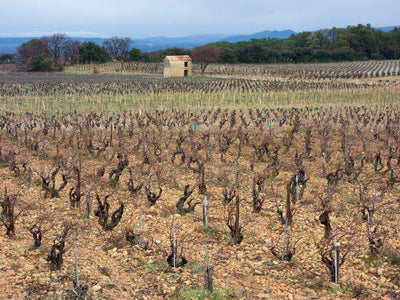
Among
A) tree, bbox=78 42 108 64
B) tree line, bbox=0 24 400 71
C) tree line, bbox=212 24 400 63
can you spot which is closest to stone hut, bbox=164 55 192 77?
tree line, bbox=0 24 400 71

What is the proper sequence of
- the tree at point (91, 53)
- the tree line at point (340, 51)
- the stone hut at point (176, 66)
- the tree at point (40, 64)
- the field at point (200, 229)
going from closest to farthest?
the field at point (200, 229) < the stone hut at point (176, 66) < the tree at point (40, 64) < the tree at point (91, 53) < the tree line at point (340, 51)

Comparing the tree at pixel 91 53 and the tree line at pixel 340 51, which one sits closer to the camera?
the tree at pixel 91 53

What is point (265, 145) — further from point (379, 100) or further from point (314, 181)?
point (379, 100)

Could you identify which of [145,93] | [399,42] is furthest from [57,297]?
[399,42]

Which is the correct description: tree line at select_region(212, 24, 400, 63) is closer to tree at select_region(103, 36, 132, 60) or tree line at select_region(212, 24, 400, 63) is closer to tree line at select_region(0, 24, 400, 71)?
tree line at select_region(0, 24, 400, 71)

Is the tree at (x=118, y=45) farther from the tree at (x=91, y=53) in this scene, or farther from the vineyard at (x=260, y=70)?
the vineyard at (x=260, y=70)

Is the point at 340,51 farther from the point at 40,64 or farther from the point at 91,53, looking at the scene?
the point at 40,64

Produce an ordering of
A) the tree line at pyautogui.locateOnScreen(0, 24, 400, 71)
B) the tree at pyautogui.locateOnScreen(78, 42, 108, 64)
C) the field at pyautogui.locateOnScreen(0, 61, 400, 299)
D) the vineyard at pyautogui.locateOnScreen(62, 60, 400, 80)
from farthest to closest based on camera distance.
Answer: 1. the tree line at pyautogui.locateOnScreen(0, 24, 400, 71)
2. the tree at pyautogui.locateOnScreen(78, 42, 108, 64)
3. the vineyard at pyautogui.locateOnScreen(62, 60, 400, 80)
4. the field at pyautogui.locateOnScreen(0, 61, 400, 299)

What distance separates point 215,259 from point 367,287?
2202 mm

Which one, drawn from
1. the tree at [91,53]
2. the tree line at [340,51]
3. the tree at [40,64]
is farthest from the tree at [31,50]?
the tree line at [340,51]

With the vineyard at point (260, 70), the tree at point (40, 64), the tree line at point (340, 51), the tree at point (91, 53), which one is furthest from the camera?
the tree line at point (340, 51)

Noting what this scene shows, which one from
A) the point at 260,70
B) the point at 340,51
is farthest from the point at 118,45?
the point at 340,51

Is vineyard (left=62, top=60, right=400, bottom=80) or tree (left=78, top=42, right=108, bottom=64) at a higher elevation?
tree (left=78, top=42, right=108, bottom=64)

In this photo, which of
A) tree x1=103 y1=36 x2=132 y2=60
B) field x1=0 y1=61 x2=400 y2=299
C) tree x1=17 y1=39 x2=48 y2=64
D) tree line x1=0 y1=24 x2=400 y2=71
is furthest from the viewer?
tree x1=103 y1=36 x2=132 y2=60
